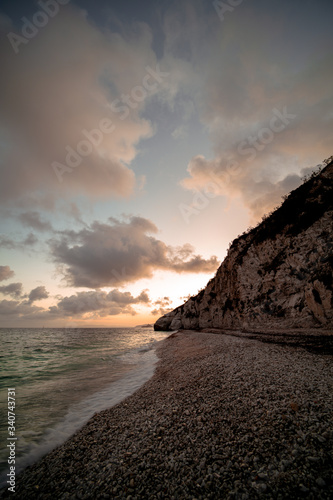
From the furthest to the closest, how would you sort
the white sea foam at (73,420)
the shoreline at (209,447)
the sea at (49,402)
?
the sea at (49,402)
the white sea foam at (73,420)
the shoreline at (209,447)

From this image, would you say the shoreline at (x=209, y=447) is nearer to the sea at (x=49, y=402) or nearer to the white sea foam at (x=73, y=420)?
the white sea foam at (x=73, y=420)

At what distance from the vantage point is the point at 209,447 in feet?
13.1

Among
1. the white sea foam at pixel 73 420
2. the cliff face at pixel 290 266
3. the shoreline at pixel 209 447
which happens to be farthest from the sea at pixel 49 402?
the cliff face at pixel 290 266

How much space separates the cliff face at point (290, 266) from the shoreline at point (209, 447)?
26.8ft

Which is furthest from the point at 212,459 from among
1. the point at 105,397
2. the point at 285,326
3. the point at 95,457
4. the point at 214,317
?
the point at 214,317

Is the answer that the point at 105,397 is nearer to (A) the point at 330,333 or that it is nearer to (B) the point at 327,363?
(B) the point at 327,363

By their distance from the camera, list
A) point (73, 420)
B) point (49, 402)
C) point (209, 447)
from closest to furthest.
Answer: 1. point (209, 447)
2. point (73, 420)
3. point (49, 402)

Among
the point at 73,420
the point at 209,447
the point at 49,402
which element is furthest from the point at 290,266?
the point at 49,402

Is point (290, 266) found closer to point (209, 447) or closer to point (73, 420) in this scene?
point (209, 447)

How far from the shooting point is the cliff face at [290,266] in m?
13.3

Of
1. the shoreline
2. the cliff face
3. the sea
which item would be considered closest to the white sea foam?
the sea

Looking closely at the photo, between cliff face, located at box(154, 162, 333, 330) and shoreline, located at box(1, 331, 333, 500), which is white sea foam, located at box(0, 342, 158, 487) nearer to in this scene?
shoreline, located at box(1, 331, 333, 500)

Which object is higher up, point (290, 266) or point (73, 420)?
point (290, 266)

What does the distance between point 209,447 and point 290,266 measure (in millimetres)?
15573
